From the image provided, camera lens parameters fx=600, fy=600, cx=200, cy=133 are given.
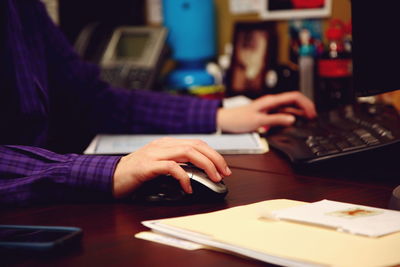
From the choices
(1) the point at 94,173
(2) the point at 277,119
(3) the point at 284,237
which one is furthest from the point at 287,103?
(3) the point at 284,237

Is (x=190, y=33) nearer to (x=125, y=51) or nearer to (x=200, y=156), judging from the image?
(x=125, y=51)

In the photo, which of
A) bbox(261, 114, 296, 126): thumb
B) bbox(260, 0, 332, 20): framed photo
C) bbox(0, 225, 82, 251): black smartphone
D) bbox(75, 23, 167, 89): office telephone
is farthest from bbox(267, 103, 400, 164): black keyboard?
bbox(75, 23, 167, 89): office telephone

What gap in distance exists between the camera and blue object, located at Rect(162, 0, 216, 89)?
2.12 m

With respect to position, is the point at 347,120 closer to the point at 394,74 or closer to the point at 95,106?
the point at 394,74

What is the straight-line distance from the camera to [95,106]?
142 cm

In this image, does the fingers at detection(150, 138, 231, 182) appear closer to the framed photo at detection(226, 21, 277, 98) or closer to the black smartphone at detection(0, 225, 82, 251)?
the black smartphone at detection(0, 225, 82, 251)

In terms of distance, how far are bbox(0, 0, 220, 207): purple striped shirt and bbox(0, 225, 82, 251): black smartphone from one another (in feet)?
0.61

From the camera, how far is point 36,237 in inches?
25.2

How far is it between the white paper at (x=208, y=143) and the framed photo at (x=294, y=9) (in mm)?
698

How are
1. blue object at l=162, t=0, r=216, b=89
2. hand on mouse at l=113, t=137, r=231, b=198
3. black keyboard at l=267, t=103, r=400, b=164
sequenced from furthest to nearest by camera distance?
blue object at l=162, t=0, r=216, b=89 < black keyboard at l=267, t=103, r=400, b=164 < hand on mouse at l=113, t=137, r=231, b=198

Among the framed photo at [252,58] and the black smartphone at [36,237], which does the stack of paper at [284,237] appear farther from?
the framed photo at [252,58]

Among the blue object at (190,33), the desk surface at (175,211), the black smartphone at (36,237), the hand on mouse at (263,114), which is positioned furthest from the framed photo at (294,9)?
the black smartphone at (36,237)

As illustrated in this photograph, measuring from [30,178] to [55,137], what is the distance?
1.89 ft

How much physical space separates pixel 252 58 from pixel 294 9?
20 cm
